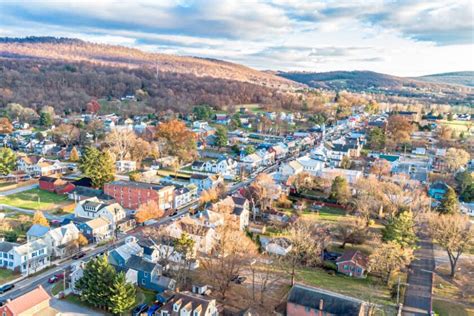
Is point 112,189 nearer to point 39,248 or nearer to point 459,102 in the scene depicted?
point 39,248

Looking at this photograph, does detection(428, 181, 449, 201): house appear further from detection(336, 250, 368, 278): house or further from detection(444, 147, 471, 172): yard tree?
detection(336, 250, 368, 278): house

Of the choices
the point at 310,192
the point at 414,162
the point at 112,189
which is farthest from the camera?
the point at 414,162

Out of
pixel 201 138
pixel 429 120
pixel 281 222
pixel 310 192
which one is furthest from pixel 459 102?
pixel 281 222

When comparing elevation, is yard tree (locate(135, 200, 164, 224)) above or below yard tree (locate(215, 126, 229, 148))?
below

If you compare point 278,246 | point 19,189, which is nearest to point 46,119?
point 19,189

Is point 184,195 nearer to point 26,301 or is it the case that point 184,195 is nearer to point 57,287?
point 57,287

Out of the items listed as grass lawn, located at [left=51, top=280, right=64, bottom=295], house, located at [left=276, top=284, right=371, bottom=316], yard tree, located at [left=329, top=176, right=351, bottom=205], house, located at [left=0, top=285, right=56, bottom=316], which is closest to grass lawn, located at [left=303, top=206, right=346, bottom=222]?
yard tree, located at [left=329, top=176, right=351, bottom=205]
